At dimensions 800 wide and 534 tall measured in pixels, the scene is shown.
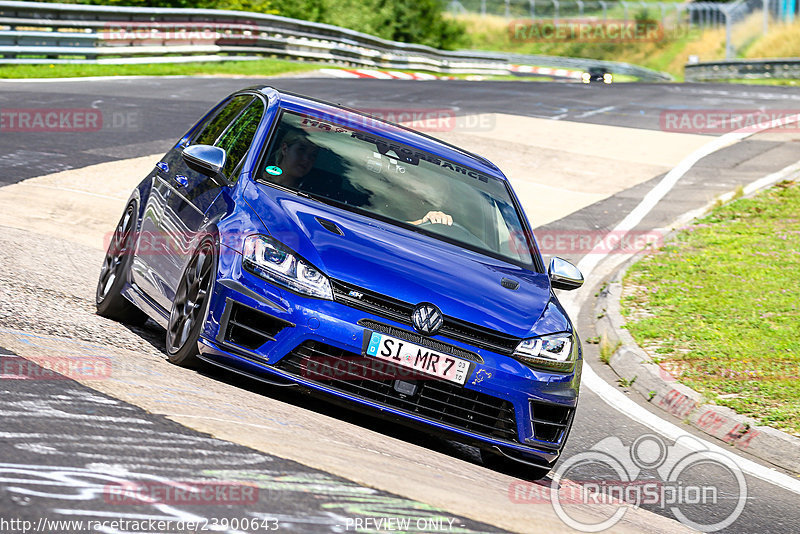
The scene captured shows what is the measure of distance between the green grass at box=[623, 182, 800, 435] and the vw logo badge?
10.5ft

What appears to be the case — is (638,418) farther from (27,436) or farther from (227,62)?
(227,62)

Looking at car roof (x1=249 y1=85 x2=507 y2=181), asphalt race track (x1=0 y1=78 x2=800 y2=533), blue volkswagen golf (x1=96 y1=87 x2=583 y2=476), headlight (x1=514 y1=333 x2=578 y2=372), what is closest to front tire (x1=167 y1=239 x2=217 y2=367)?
blue volkswagen golf (x1=96 y1=87 x2=583 y2=476)

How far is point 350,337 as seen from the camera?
542cm

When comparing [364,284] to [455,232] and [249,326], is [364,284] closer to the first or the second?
[249,326]

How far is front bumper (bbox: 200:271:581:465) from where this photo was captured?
5445 millimetres

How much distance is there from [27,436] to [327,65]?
99.3ft

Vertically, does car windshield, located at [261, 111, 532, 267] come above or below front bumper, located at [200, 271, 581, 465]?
above

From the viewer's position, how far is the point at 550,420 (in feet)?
19.2

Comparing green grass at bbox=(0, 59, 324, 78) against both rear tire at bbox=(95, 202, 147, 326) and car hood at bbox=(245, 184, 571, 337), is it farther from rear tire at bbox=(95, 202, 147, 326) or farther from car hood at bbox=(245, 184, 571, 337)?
car hood at bbox=(245, 184, 571, 337)

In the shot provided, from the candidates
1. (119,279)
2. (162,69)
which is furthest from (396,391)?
(162,69)

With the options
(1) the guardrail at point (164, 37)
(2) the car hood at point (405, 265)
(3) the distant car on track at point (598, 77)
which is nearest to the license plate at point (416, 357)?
(2) the car hood at point (405, 265)

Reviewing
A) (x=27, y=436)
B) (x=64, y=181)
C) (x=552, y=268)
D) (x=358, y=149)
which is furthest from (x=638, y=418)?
(x=64, y=181)

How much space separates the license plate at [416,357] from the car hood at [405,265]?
0.75 feet

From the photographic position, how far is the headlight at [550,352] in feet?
18.8
